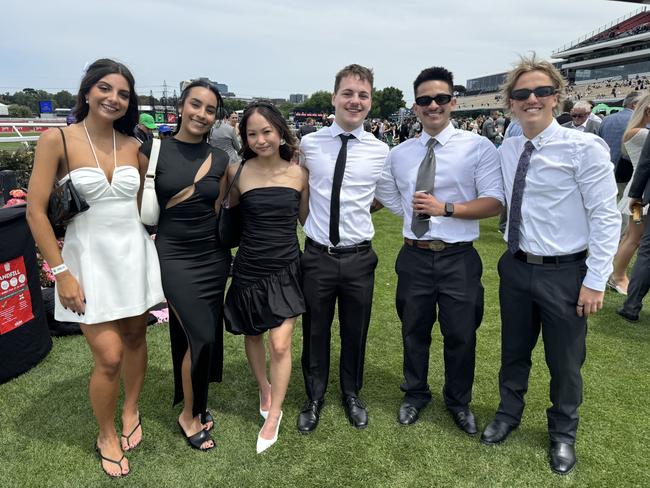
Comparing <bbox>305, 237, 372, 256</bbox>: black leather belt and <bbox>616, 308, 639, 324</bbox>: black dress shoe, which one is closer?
<bbox>305, 237, 372, 256</bbox>: black leather belt

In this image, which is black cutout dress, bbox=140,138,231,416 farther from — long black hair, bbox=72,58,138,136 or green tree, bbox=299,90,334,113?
green tree, bbox=299,90,334,113

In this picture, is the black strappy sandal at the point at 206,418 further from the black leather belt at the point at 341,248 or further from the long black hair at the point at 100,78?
the long black hair at the point at 100,78

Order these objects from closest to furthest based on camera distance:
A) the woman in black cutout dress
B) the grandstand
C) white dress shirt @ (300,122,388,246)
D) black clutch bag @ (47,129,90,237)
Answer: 1. black clutch bag @ (47,129,90,237)
2. the woman in black cutout dress
3. white dress shirt @ (300,122,388,246)
4. the grandstand

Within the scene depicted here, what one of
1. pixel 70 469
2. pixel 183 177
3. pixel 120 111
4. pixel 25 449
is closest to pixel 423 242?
pixel 183 177

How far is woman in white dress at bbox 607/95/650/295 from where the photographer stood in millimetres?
5297

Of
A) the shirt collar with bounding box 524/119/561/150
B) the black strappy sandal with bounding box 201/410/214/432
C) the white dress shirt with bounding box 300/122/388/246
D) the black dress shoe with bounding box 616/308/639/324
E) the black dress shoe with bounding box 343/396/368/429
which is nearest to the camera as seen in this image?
the shirt collar with bounding box 524/119/561/150

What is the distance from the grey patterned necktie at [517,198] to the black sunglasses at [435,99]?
54cm

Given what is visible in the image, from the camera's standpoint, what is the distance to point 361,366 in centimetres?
327

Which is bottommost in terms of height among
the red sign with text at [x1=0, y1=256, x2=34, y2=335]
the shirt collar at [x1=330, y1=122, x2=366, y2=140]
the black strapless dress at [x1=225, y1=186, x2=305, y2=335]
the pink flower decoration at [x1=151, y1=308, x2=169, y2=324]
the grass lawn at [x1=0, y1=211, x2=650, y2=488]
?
the pink flower decoration at [x1=151, y1=308, x2=169, y2=324]

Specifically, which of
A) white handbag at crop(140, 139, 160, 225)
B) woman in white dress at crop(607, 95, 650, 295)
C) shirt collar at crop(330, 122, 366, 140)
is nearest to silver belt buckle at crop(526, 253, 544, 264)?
shirt collar at crop(330, 122, 366, 140)

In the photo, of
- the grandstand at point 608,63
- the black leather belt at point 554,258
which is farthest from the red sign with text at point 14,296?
the grandstand at point 608,63

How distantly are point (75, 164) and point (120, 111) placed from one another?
379 mm

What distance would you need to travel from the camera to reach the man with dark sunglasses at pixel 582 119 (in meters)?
7.79

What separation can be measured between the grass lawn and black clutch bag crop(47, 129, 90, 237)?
4.94ft
